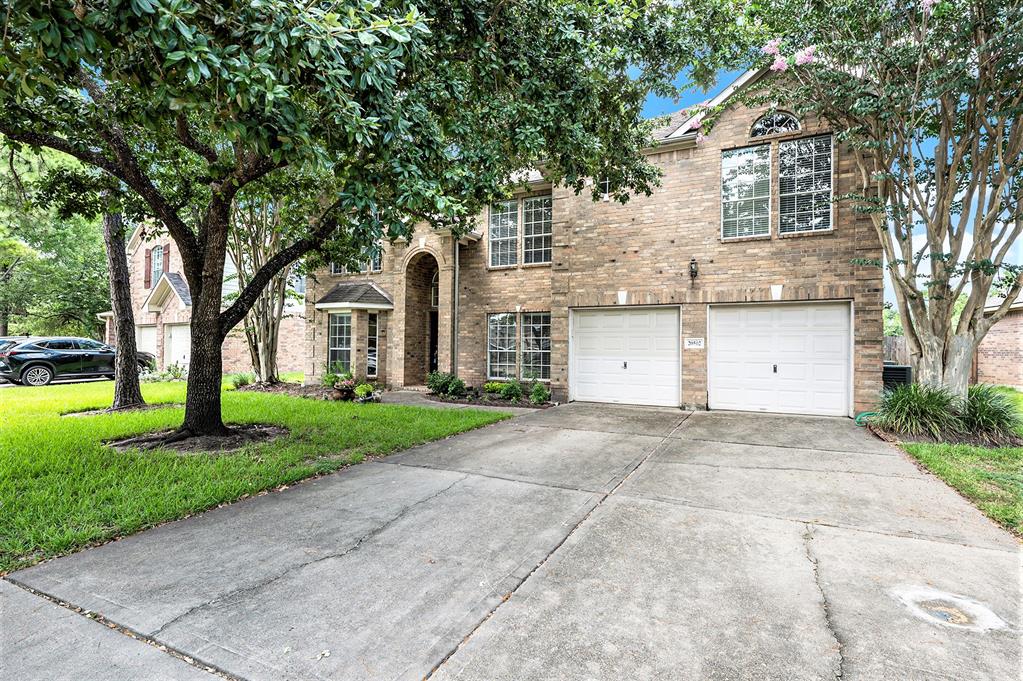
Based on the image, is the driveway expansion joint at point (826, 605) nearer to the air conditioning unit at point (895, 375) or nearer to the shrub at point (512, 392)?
the air conditioning unit at point (895, 375)

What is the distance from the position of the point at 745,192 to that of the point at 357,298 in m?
10.2

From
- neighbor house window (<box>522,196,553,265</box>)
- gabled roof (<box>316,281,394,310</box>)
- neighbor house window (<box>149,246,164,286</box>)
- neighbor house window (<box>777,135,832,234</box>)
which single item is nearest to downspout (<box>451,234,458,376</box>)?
neighbor house window (<box>522,196,553,265</box>)

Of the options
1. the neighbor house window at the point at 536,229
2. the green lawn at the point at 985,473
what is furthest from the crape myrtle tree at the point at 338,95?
the green lawn at the point at 985,473

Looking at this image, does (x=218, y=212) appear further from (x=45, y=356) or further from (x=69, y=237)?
(x=69, y=237)

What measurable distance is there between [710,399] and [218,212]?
375 inches

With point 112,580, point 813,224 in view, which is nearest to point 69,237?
point 112,580

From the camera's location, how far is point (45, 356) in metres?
14.0

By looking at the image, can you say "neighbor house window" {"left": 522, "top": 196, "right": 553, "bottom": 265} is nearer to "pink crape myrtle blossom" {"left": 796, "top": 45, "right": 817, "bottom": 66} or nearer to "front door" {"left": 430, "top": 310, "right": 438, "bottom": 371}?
"front door" {"left": 430, "top": 310, "right": 438, "bottom": 371}

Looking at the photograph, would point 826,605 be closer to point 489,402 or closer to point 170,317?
point 489,402

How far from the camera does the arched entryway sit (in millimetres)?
13852

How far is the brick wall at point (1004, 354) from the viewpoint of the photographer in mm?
13547

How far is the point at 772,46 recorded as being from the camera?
7734 millimetres

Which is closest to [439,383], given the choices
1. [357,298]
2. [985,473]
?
[357,298]

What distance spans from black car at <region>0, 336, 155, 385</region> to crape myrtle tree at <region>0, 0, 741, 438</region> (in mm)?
10109
